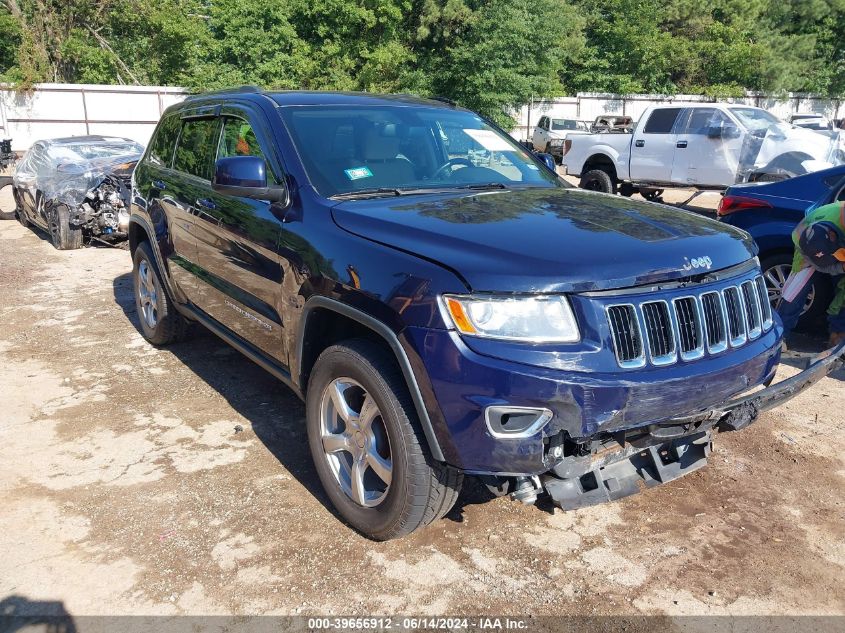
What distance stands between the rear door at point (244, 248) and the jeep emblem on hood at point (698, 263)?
1.84m

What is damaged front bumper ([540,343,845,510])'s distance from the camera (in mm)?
2633

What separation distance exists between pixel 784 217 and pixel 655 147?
7763mm

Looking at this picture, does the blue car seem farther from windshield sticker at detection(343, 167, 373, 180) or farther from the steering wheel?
windshield sticker at detection(343, 167, 373, 180)

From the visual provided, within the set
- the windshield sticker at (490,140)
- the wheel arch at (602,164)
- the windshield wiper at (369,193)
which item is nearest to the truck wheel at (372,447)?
the windshield wiper at (369,193)

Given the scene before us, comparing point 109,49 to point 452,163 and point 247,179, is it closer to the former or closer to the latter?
point 452,163

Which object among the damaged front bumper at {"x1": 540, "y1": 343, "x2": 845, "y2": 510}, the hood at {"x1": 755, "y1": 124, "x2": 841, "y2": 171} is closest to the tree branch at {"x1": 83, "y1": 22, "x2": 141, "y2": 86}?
the hood at {"x1": 755, "y1": 124, "x2": 841, "y2": 171}

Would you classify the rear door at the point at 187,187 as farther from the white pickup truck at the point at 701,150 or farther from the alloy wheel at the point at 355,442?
the white pickup truck at the point at 701,150

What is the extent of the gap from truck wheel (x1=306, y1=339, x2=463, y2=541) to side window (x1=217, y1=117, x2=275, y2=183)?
4.22 feet

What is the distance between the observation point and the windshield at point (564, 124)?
91.4 feet

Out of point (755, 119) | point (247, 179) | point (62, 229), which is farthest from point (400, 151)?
point (755, 119)

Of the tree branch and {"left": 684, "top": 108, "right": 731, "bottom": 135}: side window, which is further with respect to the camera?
the tree branch

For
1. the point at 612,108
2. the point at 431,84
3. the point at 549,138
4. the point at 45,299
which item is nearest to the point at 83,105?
the point at 431,84

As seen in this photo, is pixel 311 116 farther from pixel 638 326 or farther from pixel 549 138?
pixel 549 138

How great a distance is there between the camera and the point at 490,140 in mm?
4242
